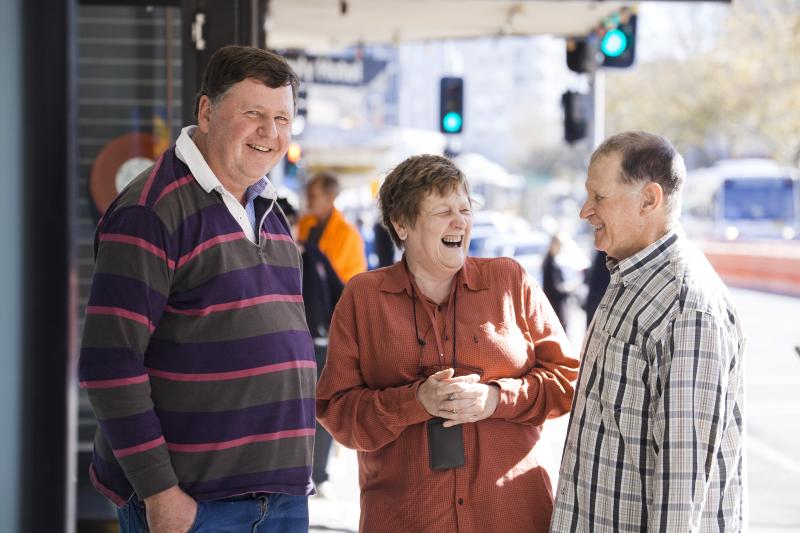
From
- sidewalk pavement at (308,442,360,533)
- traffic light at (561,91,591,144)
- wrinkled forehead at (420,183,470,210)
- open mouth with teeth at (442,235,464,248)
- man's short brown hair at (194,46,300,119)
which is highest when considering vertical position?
→ traffic light at (561,91,591,144)

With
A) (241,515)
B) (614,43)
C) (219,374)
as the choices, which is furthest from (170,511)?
(614,43)

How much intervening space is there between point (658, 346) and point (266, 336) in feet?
3.19

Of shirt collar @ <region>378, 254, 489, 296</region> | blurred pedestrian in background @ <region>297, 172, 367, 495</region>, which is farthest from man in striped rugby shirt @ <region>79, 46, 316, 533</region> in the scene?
blurred pedestrian in background @ <region>297, 172, 367, 495</region>

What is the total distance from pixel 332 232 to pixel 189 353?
5086 mm

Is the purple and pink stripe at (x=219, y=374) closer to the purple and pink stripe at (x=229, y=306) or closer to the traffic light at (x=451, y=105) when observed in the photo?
the purple and pink stripe at (x=229, y=306)

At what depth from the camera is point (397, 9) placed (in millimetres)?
10875

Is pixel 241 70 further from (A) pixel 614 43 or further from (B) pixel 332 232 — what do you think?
(A) pixel 614 43

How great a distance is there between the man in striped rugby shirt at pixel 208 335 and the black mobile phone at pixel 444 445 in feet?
1.26

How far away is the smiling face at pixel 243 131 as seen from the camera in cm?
261

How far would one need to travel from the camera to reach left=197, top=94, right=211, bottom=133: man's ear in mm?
2656

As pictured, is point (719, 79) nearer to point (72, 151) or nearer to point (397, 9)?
point (397, 9)

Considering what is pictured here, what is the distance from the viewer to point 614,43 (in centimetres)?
1065

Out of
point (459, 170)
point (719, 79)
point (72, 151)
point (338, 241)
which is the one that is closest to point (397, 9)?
point (338, 241)

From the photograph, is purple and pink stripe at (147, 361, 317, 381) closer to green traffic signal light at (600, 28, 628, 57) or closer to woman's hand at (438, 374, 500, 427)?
woman's hand at (438, 374, 500, 427)
